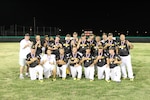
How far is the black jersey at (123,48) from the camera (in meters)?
9.25

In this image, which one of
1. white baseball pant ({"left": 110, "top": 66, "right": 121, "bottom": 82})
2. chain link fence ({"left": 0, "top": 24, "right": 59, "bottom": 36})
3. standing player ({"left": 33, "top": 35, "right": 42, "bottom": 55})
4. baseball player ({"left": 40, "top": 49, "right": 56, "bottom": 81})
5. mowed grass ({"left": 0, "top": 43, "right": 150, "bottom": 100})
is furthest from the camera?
chain link fence ({"left": 0, "top": 24, "right": 59, "bottom": 36})

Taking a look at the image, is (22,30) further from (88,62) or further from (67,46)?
(88,62)

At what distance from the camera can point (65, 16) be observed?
41812 mm

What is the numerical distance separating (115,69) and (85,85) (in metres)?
1.23

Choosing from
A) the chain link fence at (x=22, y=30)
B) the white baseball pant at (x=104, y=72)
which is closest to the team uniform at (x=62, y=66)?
the white baseball pant at (x=104, y=72)

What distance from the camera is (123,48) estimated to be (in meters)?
9.27

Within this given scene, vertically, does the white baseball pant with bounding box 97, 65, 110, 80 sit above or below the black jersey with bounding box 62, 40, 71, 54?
below

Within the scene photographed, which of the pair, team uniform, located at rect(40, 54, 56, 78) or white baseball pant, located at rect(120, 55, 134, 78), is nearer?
white baseball pant, located at rect(120, 55, 134, 78)

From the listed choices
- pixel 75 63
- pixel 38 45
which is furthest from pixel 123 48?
pixel 38 45

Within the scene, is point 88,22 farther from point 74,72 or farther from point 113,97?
point 113,97

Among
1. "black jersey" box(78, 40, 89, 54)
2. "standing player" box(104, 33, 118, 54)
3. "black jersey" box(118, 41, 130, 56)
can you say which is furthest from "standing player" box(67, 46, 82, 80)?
"black jersey" box(118, 41, 130, 56)

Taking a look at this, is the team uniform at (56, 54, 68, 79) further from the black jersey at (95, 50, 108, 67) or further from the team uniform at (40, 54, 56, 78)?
the black jersey at (95, 50, 108, 67)

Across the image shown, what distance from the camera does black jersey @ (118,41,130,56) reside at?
30.3ft

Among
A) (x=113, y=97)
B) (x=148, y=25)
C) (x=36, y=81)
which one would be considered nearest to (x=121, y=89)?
(x=113, y=97)
